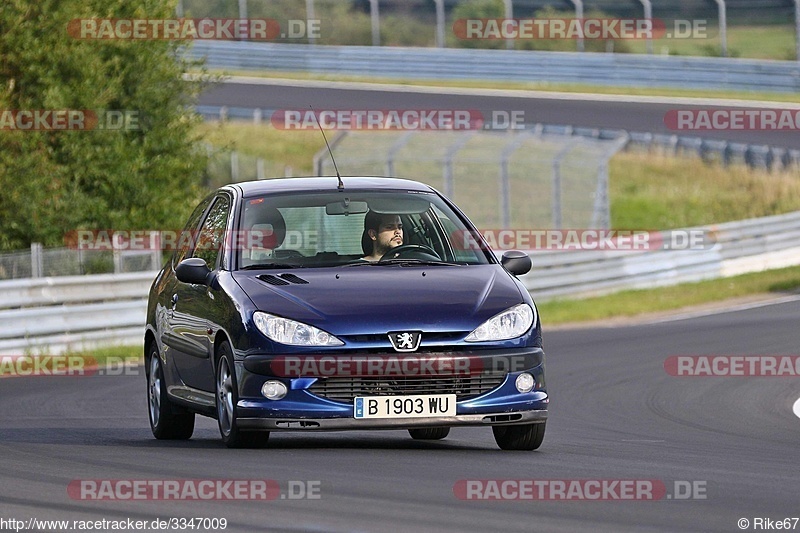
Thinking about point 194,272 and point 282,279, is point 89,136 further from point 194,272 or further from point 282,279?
point 282,279

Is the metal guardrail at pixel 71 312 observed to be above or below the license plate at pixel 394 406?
below

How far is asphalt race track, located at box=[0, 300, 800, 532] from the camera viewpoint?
271 inches

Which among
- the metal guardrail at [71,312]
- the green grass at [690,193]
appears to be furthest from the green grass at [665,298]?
the green grass at [690,193]

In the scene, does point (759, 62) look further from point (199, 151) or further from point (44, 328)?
point (44, 328)

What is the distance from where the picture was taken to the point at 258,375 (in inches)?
351

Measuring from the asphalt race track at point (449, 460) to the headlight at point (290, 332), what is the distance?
0.62 m

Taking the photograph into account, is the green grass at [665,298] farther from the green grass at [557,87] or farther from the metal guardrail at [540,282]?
the green grass at [557,87]

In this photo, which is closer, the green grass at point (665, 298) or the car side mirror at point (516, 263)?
the car side mirror at point (516, 263)

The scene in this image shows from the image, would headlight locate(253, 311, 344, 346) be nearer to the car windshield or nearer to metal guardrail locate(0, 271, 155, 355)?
the car windshield

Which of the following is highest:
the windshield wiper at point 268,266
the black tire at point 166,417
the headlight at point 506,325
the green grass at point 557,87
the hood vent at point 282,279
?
the windshield wiper at point 268,266

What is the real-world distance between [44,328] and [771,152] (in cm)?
2108

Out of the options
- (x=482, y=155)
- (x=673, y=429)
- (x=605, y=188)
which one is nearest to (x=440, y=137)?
(x=482, y=155)

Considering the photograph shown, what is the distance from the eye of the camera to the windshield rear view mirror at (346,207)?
9.98m

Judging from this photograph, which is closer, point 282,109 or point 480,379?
point 480,379
